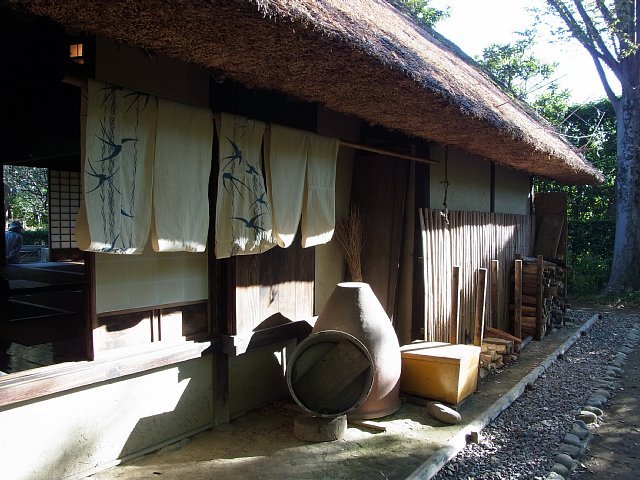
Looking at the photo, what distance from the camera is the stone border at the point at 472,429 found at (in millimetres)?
3588

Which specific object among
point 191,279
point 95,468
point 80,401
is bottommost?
point 95,468

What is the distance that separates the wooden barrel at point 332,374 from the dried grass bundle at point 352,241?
1420mm

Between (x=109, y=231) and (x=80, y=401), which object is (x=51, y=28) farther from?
(x=80, y=401)

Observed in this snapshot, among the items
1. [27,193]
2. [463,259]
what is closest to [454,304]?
[463,259]

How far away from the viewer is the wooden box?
4.79 m

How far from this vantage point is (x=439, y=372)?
4852 mm

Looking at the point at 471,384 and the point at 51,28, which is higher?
the point at 51,28

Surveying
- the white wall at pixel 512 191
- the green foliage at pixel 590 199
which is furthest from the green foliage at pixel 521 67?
→ the white wall at pixel 512 191

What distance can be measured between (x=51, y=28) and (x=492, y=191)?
22.6 feet

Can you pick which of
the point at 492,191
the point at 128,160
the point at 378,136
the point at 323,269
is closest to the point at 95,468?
the point at 128,160

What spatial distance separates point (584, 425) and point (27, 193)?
27.8 metres

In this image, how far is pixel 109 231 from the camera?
3166mm

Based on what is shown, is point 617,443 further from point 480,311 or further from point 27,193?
point 27,193

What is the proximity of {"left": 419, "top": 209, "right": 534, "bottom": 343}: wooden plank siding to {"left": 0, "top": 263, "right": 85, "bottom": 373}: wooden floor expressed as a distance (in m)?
3.71
